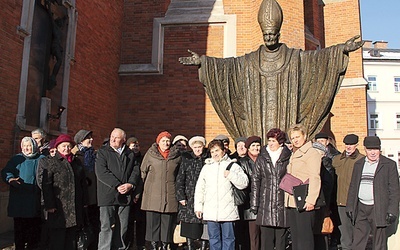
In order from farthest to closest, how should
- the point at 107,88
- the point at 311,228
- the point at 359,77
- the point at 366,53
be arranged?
1. the point at 366,53
2. the point at 359,77
3. the point at 107,88
4. the point at 311,228

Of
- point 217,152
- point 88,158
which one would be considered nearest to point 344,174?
point 217,152

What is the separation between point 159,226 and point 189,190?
0.63 m

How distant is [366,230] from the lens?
4.17m

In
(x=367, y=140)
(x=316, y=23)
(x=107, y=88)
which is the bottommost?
(x=367, y=140)

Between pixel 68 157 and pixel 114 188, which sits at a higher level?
pixel 68 157

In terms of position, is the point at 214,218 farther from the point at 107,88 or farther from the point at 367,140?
the point at 107,88

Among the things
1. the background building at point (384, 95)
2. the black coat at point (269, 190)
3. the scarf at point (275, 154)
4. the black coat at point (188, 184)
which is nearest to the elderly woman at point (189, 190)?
the black coat at point (188, 184)

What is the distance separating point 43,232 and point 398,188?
4.22m

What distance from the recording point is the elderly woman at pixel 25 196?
14.7ft

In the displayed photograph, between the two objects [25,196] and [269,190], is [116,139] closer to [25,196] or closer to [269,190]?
[25,196]

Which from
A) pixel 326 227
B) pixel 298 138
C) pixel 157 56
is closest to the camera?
pixel 298 138

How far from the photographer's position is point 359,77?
39.1 ft

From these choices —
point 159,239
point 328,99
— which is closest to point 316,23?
point 328,99

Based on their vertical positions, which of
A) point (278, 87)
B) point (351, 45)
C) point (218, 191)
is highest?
point (351, 45)
